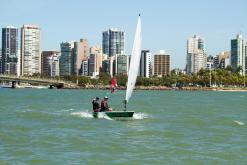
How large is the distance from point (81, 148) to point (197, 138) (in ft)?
27.9

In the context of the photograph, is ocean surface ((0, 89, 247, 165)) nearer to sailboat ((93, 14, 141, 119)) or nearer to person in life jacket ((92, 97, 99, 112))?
sailboat ((93, 14, 141, 119))

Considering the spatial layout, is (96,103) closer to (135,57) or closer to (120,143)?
(135,57)

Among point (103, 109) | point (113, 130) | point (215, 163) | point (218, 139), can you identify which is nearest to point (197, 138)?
point (218, 139)

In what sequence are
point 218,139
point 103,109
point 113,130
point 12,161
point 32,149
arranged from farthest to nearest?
point 103,109
point 113,130
point 218,139
point 32,149
point 12,161

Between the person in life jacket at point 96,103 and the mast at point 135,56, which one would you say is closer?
the mast at point 135,56

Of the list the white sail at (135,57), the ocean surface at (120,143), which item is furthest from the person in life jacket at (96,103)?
the white sail at (135,57)

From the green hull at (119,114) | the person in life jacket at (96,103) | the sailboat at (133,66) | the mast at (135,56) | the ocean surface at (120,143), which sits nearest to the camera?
the ocean surface at (120,143)

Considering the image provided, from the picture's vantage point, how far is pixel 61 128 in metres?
39.1

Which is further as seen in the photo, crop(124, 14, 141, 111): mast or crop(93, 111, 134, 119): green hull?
crop(93, 111, 134, 119): green hull

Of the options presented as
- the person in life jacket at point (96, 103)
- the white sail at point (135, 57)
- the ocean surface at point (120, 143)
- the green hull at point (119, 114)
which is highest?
the white sail at point (135, 57)

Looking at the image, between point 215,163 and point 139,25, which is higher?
point 139,25

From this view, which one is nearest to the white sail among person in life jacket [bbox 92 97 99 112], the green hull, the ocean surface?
the green hull

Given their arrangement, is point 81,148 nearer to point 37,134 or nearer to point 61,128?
point 37,134

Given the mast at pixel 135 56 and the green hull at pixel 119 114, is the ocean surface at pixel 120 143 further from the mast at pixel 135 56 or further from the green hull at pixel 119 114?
the mast at pixel 135 56
